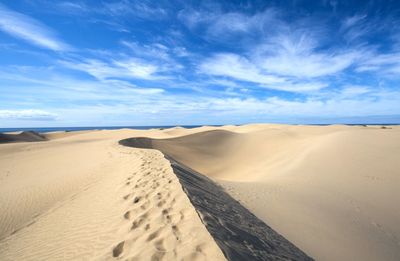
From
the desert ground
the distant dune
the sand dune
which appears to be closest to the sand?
the desert ground

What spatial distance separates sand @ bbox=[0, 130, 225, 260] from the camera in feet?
10.7

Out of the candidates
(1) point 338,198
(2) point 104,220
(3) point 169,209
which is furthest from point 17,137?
(1) point 338,198

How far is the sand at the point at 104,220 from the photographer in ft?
10.7

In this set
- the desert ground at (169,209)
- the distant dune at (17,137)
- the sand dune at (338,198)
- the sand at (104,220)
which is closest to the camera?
the sand at (104,220)

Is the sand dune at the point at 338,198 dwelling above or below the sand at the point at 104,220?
below

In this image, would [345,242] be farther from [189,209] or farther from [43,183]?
[43,183]

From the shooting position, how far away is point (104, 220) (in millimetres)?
4562

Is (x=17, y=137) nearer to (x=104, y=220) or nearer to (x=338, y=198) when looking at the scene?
(x=104, y=220)

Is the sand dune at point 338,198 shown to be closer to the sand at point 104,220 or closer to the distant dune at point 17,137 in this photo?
the sand at point 104,220

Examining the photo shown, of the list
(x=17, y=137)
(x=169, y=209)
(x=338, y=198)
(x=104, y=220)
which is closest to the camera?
(x=169, y=209)

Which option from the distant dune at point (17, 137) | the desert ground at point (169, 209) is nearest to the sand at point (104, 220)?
the desert ground at point (169, 209)

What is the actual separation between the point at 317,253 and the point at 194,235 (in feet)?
11.3

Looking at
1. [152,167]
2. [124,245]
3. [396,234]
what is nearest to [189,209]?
[124,245]

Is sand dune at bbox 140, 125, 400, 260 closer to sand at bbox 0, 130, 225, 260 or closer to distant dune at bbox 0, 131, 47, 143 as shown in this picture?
sand at bbox 0, 130, 225, 260
